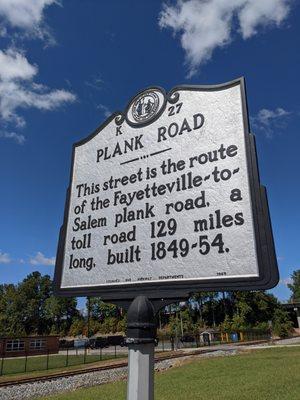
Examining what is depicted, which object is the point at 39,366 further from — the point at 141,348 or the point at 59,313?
the point at 59,313

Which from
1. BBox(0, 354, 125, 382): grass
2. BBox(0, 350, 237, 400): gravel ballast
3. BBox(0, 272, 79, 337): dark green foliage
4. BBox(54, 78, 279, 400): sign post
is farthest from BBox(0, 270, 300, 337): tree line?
BBox(54, 78, 279, 400): sign post

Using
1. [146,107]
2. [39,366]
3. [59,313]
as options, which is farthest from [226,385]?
[59,313]

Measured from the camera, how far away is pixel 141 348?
2803 millimetres

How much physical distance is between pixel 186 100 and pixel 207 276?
155 centimetres

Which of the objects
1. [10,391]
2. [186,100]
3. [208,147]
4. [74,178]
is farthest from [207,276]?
[10,391]

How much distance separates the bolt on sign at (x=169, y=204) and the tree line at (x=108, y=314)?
43.1m

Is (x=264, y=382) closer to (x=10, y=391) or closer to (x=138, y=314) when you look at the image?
Result: (x=10, y=391)

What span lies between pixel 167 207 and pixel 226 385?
1366 cm

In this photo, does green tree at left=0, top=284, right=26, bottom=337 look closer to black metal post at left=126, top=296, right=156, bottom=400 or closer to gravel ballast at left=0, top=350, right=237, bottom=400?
gravel ballast at left=0, top=350, right=237, bottom=400

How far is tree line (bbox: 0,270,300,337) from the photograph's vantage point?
5931 centimetres

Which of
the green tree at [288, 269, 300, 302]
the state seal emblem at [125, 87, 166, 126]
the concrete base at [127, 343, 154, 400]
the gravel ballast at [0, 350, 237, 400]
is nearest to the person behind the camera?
the concrete base at [127, 343, 154, 400]

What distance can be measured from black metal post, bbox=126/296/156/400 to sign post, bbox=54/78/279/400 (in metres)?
0.01

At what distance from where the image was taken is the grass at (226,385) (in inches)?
479

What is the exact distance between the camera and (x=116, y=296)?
10.5 feet
